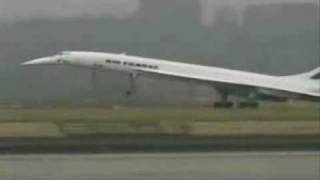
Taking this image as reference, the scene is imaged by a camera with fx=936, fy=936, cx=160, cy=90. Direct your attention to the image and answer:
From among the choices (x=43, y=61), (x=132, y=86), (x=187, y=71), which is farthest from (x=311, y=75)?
(x=43, y=61)

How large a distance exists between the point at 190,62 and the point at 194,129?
34032mm

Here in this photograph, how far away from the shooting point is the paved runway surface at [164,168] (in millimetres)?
9664

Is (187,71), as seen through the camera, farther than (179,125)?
Yes

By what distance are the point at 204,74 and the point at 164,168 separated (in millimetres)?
38679

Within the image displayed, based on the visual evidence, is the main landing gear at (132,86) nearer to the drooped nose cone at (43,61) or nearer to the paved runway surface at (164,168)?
the drooped nose cone at (43,61)

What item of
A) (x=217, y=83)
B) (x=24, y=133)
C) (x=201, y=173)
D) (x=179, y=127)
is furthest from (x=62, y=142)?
(x=217, y=83)

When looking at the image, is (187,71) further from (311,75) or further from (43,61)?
(43,61)

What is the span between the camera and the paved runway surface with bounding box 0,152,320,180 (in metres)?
9.66

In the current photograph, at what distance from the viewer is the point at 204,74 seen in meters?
48.6

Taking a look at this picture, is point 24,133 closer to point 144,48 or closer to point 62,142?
point 62,142

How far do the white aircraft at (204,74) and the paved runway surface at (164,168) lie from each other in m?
35.6

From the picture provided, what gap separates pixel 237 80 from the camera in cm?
4797

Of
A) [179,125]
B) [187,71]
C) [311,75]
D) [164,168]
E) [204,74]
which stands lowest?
[164,168]

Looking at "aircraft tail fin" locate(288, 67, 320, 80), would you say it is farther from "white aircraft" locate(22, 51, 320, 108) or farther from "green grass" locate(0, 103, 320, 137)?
"green grass" locate(0, 103, 320, 137)
